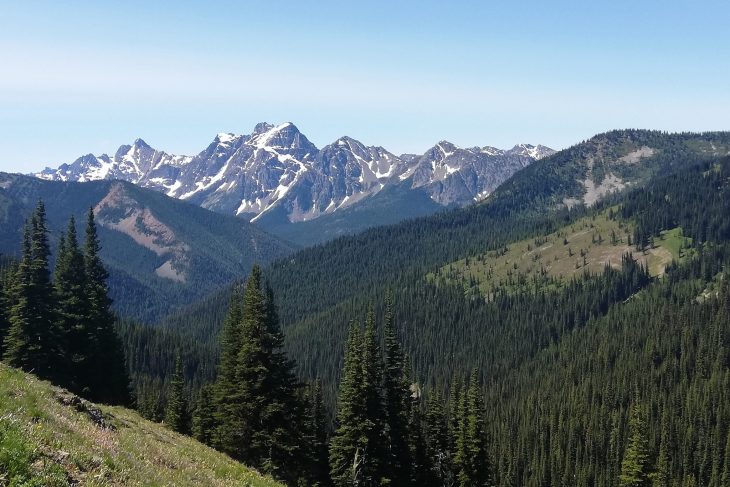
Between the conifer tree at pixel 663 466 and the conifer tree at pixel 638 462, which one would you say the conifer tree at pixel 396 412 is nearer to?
the conifer tree at pixel 638 462

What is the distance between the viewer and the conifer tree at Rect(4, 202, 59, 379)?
5319 centimetres

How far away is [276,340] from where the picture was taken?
42.8 metres

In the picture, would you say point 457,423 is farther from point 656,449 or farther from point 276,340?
point 656,449

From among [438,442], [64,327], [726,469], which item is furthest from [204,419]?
[726,469]

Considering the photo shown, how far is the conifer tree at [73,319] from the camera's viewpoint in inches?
2217

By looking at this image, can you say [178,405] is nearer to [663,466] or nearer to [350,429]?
[350,429]

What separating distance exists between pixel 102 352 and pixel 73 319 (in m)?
4.51

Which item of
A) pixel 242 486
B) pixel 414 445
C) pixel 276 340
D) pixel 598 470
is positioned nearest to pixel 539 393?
pixel 598 470

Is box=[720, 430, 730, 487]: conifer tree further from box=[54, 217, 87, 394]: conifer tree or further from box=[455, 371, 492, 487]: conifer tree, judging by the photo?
box=[54, 217, 87, 394]: conifer tree

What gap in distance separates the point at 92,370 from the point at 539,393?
146721mm

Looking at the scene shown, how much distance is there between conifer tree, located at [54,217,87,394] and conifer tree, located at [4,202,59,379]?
3.27 feet

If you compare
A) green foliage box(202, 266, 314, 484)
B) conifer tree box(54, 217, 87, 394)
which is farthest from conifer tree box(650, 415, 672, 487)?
conifer tree box(54, 217, 87, 394)

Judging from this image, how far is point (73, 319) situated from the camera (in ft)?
191

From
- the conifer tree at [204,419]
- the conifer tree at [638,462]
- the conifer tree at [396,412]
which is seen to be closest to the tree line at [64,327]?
the conifer tree at [204,419]
